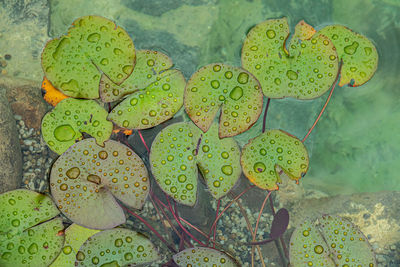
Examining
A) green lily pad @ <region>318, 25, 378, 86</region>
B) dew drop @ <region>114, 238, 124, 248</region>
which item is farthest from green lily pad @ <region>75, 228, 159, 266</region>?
green lily pad @ <region>318, 25, 378, 86</region>

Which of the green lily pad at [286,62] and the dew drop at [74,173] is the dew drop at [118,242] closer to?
the dew drop at [74,173]

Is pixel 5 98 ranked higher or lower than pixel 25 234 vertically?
higher

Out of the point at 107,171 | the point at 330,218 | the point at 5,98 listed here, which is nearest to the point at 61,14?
the point at 5,98

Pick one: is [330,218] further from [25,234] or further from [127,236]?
[25,234]

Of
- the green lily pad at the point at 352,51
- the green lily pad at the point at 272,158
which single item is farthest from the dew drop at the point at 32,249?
the green lily pad at the point at 352,51

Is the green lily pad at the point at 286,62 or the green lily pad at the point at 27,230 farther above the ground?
the green lily pad at the point at 286,62
